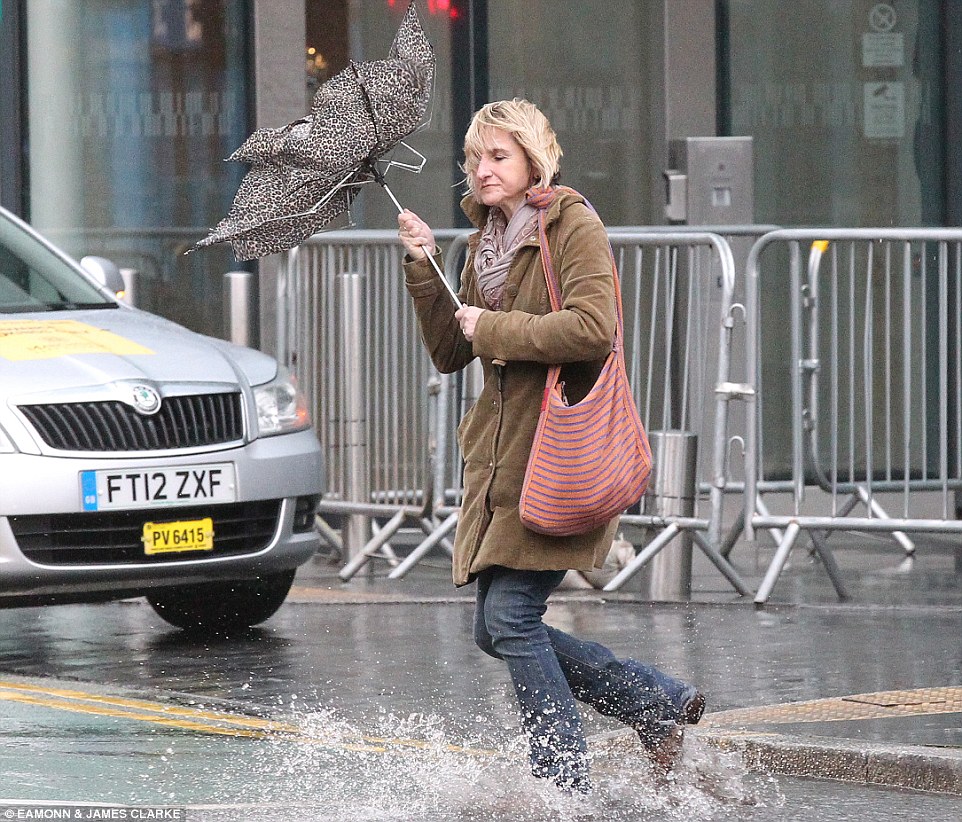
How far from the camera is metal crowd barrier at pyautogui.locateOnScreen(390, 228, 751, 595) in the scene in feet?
30.0

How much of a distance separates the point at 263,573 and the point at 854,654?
2.19 meters

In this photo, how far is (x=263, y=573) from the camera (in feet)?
26.3

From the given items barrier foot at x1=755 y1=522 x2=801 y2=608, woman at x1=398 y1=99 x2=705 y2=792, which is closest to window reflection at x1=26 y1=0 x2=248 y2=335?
barrier foot at x1=755 y1=522 x2=801 y2=608

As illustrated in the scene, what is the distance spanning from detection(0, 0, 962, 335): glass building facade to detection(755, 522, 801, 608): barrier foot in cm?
415

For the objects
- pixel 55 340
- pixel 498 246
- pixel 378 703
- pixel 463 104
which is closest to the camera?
pixel 498 246

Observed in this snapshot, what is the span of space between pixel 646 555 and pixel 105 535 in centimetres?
259

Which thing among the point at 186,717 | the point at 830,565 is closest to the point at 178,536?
the point at 186,717

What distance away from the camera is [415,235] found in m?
5.30

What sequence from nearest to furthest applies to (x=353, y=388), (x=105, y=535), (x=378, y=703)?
(x=378, y=703) < (x=105, y=535) < (x=353, y=388)

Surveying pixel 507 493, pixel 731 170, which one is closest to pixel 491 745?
pixel 507 493

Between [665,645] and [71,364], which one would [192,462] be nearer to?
[71,364]

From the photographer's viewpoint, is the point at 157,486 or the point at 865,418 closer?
the point at 157,486

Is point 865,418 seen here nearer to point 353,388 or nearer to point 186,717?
point 353,388

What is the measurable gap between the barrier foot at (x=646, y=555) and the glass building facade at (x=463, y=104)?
409 cm
